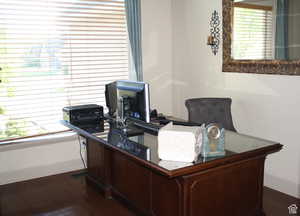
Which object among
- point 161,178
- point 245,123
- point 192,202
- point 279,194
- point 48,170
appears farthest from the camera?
point 48,170

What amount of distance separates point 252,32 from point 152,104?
70.8 inches

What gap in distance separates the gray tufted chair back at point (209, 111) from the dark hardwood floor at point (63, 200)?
911 millimetres

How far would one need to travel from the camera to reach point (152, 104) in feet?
15.9

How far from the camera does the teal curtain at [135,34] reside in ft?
14.4

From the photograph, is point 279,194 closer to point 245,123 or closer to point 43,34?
point 245,123

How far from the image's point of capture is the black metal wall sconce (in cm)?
402

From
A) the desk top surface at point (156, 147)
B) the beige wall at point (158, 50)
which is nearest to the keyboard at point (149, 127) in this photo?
the desk top surface at point (156, 147)

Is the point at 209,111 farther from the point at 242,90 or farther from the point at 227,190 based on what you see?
the point at 227,190

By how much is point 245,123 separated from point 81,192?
1963 millimetres

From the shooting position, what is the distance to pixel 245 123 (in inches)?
150

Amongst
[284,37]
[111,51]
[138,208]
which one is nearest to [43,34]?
[111,51]

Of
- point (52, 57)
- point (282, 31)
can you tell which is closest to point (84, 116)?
point (52, 57)

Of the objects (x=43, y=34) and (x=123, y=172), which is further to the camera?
(x=43, y=34)

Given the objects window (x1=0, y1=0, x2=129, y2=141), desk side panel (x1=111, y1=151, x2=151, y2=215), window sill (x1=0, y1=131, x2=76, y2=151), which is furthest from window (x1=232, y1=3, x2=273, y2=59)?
window sill (x1=0, y1=131, x2=76, y2=151)
